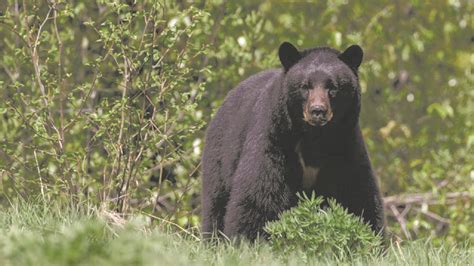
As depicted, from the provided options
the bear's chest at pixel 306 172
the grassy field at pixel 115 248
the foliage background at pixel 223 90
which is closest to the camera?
the grassy field at pixel 115 248

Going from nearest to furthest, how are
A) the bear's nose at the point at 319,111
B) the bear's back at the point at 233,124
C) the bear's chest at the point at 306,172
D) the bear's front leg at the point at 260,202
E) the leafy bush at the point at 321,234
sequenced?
the leafy bush at the point at 321,234
the bear's nose at the point at 319,111
the bear's front leg at the point at 260,202
the bear's chest at the point at 306,172
the bear's back at the point at 233,124

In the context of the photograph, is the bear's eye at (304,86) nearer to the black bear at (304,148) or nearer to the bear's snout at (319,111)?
the black bear at (304,148)

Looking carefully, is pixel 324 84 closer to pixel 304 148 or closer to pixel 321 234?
pixel 304 148

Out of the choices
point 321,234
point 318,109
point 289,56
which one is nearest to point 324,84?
point 318,109

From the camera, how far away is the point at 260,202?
19.9 ft

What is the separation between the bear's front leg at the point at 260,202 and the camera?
19.9ft

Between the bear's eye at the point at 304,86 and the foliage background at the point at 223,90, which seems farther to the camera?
the foliage background at the point at 223,90

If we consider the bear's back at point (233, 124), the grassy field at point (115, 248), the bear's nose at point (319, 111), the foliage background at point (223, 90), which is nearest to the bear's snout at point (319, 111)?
the bear's nose at point (319, 111)

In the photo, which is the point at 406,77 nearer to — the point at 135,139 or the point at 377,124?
the point at 377,124

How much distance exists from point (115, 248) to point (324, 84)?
2511 millimetres

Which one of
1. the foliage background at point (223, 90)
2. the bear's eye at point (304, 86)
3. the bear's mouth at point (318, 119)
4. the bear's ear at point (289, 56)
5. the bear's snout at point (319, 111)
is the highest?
the bear's ear at point (289, 56)

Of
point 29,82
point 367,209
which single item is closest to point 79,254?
point 367,209

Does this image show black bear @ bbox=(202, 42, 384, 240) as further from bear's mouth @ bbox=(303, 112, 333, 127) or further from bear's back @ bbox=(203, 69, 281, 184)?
bear's back @ bbox=(203, 69, 281, 184)

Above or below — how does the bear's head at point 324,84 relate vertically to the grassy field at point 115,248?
above
